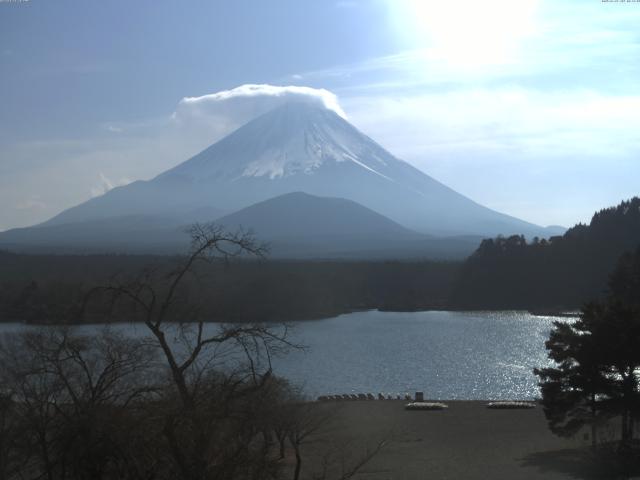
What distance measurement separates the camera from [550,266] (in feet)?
135

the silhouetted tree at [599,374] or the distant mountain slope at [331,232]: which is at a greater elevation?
the distant mountain slope at [331,232]

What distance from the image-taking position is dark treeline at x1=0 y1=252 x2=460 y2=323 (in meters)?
31.0

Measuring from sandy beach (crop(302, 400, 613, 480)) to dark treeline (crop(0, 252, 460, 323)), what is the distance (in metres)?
12.8

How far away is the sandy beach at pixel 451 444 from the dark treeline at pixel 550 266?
27005mm

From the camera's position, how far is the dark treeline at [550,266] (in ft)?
129

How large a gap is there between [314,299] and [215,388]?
34099 millimetres

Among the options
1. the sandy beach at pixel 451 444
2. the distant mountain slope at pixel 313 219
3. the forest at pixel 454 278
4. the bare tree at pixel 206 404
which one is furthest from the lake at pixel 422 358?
the distant mountain slope at pixel 313 219

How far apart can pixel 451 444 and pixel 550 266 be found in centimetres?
3192

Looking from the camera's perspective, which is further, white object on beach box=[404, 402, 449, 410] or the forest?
the forest

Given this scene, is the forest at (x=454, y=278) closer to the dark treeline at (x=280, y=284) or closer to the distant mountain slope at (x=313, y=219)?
the dark treeline at (x=280, y=284)

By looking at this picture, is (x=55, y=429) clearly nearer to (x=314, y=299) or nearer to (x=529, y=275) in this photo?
(x=314, y=299)

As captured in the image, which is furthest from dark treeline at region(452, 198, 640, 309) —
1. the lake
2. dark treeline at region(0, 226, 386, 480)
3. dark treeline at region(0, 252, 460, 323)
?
dark treeline at region(0, 226, 386, 480)

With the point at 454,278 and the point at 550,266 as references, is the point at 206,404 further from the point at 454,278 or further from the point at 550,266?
the point at 454,278

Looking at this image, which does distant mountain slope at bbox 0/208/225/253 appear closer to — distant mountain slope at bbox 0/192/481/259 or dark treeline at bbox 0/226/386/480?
distant mountain slope at bbox 0/192/481/259
